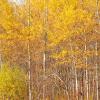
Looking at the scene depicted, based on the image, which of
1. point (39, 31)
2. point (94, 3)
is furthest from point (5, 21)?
point (94, 3)

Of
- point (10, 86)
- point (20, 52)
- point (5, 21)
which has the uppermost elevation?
point (5, 21)

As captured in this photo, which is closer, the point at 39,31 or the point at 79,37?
the point at 79,37

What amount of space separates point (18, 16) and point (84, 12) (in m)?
6.60

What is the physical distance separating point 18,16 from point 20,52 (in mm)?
2632

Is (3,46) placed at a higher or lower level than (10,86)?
higher

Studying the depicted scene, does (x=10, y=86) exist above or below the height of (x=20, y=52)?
below

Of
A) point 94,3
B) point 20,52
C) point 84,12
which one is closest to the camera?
point 84,12

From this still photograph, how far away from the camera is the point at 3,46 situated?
21.1m

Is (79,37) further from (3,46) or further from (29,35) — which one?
(3,46)

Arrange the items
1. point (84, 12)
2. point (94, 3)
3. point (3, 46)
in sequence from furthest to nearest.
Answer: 1. point (3, 46)
2. point (94, 3)
3. point (84, 12)

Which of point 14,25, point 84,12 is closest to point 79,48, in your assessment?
point 84,12

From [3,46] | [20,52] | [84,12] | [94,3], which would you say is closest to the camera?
[84,12]

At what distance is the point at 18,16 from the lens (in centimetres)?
2211

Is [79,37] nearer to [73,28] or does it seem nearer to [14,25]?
[73,28]
